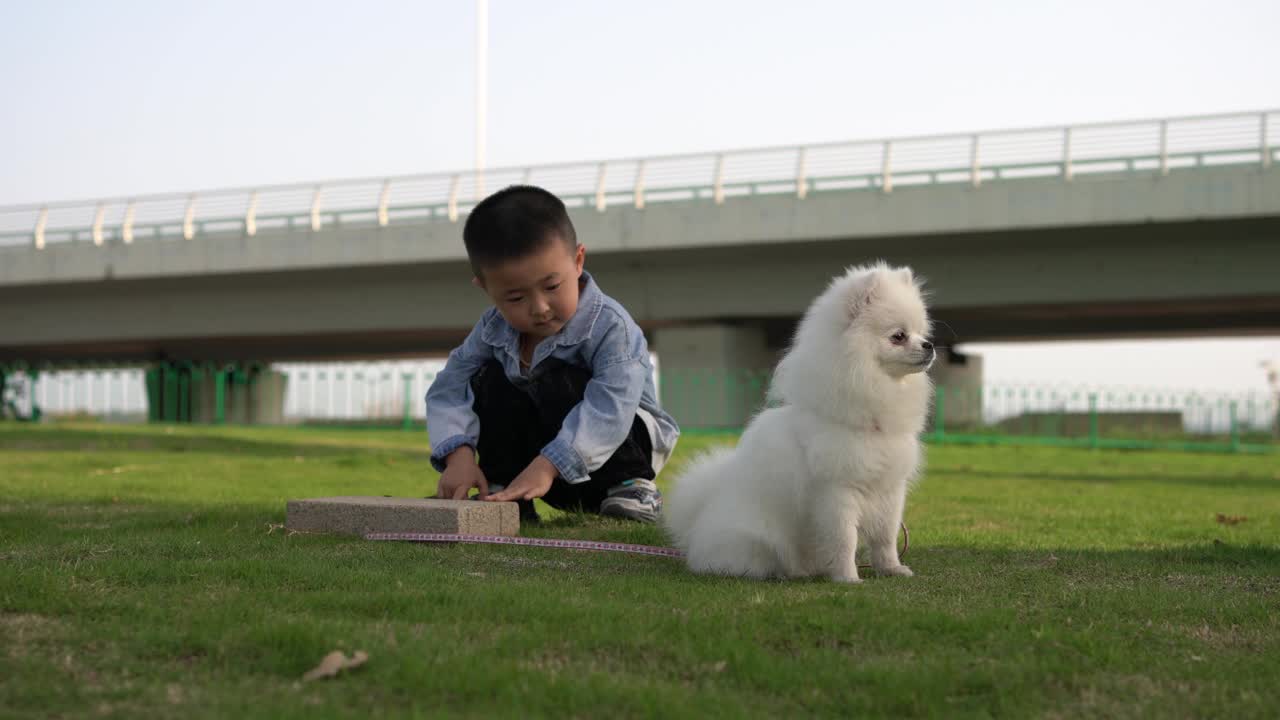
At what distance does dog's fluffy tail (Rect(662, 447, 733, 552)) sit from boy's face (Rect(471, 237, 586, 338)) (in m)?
1.08

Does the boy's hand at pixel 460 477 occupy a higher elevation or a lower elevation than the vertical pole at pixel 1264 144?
lower

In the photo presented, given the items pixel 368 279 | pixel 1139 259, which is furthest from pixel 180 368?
pixel 1139 259

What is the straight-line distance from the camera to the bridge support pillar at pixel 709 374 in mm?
29797

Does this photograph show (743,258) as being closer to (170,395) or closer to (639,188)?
(639,188)

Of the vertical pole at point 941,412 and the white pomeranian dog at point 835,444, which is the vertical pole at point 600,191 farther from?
the white pomeranian dog at point 835,444

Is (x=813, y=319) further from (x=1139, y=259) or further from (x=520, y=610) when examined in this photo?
(x=1139, y=259)

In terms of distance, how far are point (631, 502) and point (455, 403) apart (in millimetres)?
1158

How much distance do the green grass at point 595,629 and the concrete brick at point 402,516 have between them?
0.18 metres

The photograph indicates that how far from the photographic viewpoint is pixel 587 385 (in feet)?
19.4

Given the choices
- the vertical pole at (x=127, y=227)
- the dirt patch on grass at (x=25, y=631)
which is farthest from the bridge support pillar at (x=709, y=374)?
the dirt patch on grass at (x=25, y=631)

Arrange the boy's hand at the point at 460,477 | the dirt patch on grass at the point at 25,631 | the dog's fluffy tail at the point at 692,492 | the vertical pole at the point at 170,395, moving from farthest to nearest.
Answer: the vertical pole at the point at 170,395 → the boy's hand at the point at 460,477 → the dog's fluffy tail at the point at 692,492 → the dirt patch on grass at the point at 25,631

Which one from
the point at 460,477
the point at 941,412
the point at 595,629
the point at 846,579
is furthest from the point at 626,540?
the point at 941,412

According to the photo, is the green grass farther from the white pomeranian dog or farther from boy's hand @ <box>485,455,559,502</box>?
boy's hand @ <box>485,455,559,502</box>

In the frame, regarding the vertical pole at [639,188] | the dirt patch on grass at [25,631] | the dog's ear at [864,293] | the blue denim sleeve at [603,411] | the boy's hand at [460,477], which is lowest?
the dirt patch on grass at [25,631]
